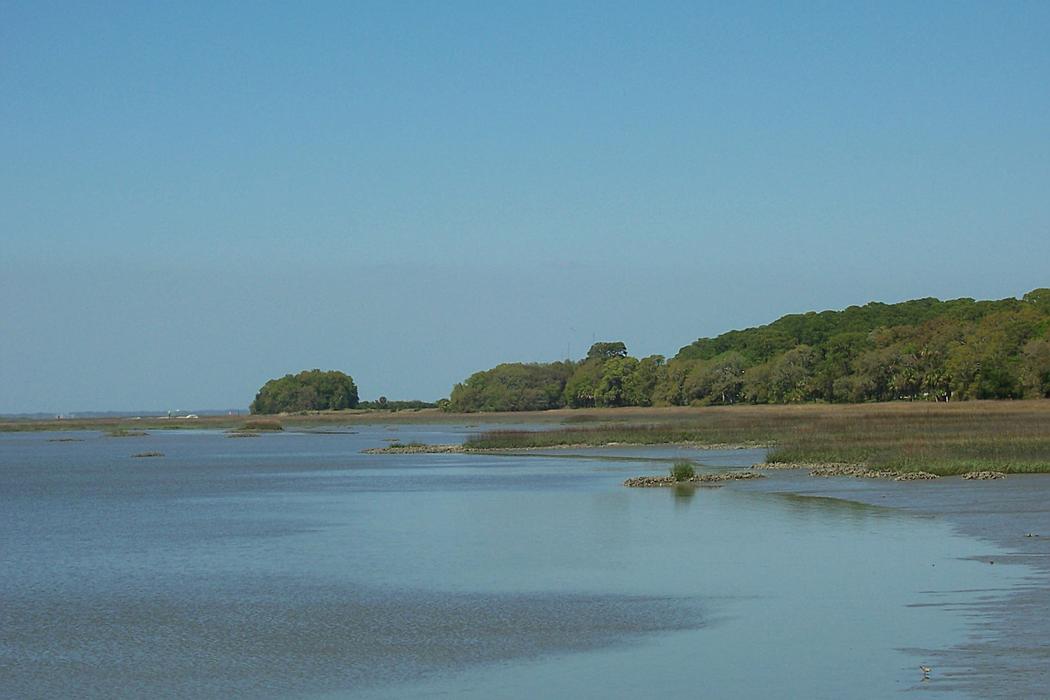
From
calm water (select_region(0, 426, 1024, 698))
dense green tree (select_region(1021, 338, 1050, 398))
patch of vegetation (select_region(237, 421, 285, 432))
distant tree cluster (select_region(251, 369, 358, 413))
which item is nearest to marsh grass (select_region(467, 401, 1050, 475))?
dense green tree (select_region(1021, 338, 1050, 398))

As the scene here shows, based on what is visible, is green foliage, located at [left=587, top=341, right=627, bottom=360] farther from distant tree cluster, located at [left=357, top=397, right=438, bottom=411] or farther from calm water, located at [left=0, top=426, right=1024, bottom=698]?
calm water, located at [left=0, top=426, right=1024, bottom=698]

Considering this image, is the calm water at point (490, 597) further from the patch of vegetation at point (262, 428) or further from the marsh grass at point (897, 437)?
the patch of vegetation at point (262, 428)

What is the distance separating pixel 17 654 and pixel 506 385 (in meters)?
140

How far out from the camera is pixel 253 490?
130 ft

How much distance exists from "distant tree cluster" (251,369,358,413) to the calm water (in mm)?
148938

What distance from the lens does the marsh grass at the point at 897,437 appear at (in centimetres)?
3522

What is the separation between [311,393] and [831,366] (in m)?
99.0

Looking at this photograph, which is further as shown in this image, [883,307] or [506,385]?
[506,385]

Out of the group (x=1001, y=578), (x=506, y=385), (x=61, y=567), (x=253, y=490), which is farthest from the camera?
(x=506, y=385)

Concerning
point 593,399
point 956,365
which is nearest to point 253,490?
point 956,365

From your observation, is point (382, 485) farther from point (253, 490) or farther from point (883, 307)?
point (883, 307)

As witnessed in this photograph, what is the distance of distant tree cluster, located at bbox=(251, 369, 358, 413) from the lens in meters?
182

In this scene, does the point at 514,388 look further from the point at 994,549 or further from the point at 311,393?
the point at 994,549

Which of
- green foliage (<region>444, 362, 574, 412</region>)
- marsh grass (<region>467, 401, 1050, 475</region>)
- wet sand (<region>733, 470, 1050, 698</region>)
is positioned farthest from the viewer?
green foliage (<region>444, 362, 574, 412</region>)
